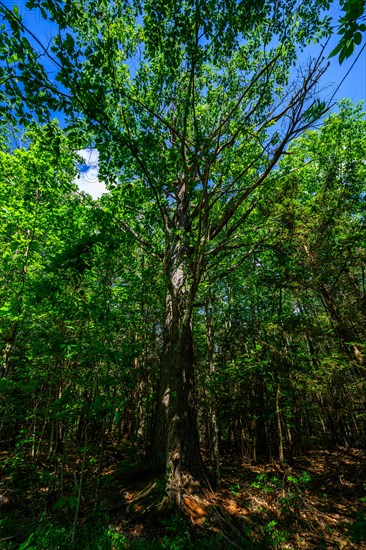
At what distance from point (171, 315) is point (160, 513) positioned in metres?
3.08

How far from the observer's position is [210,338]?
7184 millimetres

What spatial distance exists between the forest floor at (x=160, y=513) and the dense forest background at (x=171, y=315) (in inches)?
1.4

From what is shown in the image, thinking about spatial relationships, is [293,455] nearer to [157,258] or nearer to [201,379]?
[201,379]

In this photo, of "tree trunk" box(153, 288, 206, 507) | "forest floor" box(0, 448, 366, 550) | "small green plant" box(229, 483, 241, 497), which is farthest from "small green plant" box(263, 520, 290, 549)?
"tree trunk" box(153, 288, 206, 507)

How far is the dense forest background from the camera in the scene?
331cm

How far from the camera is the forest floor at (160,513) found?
3.04 meters

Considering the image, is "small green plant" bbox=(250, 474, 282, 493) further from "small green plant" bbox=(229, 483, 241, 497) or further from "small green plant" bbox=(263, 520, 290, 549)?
"small green plant" bbox=(263, 520, 290, 549)

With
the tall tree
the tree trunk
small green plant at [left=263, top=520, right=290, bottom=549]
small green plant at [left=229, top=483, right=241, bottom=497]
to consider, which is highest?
the tall tree

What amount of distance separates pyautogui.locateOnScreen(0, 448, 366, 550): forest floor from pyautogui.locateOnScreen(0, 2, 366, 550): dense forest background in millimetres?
35

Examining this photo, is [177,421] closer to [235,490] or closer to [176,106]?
[235,490]

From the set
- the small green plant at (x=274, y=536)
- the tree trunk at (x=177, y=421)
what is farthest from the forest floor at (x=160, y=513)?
the tree trunk at (x=177, y=421)

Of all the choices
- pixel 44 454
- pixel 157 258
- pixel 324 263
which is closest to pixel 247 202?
pixel 324 263

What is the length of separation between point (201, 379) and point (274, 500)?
11.5 feet

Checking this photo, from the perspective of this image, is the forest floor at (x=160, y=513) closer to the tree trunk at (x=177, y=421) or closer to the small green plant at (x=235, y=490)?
the small green plant at (x=235, y=490)
